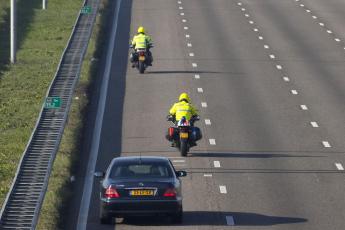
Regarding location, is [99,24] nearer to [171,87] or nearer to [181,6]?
[181,6]

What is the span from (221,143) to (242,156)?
1779mm

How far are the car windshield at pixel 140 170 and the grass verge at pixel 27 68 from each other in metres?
2.61

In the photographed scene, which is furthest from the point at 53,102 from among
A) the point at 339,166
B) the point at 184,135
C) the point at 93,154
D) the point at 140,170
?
the point at 140,170

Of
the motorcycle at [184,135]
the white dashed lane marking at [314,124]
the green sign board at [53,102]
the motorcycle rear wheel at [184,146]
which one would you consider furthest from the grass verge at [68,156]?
the white dashed lane marking at [314,124]

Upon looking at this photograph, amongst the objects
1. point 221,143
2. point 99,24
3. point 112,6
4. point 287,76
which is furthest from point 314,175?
point 112,6

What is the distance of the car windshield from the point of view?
22438mm

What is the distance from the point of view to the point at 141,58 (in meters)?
44.7

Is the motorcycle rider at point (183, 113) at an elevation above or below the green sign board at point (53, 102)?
below

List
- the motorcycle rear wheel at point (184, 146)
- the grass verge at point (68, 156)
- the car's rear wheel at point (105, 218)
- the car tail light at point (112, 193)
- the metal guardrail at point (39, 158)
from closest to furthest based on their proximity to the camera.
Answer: the metal guardrail at point (39, 158)
the car tail light at point (112, 193)
the car's rear wheel at point (105, 218)
the grass verge at point (68, 156)
the motorcycle rear wheel at point (184, 146)

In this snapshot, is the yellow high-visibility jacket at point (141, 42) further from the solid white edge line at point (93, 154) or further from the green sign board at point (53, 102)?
the green sign board at point (53, 102)

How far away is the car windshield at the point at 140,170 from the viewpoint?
22.4m

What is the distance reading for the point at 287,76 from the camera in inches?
1773

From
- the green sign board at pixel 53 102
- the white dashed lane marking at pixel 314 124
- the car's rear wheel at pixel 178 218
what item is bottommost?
the car's rear wheel at pixel 178 218

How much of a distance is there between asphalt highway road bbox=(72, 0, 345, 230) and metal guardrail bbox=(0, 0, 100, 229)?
122cm
